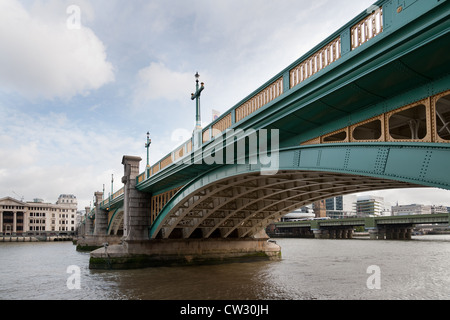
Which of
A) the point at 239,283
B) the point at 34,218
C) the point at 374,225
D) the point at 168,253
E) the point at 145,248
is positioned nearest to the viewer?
the point at 239,283

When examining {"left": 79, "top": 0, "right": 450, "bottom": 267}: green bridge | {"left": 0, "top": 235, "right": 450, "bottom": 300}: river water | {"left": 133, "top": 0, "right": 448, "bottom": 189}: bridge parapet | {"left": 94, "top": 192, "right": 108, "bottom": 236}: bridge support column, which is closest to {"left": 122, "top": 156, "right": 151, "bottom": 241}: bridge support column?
{"left": 0, "top": 235, "right": 450, "bottom": 300}: river water

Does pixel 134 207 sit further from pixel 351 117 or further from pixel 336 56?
pixel 336 56

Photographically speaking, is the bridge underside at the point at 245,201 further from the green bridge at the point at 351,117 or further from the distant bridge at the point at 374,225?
the distant bridge at the point at 374,225

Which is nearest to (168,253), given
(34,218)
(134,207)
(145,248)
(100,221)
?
(145,248)

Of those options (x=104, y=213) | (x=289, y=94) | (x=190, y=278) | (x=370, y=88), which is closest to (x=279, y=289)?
(x=190, y=278)

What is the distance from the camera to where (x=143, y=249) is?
89.0ft

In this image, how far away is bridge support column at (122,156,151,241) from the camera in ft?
90.5

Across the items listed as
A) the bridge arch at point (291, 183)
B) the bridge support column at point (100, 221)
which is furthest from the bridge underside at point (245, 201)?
the bridge support column at point (100, 221)

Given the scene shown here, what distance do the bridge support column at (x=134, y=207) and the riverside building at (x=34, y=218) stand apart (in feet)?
283

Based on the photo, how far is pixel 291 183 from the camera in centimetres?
2020

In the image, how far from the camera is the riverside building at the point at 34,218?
113 metres

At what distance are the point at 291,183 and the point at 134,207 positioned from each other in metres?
13.0

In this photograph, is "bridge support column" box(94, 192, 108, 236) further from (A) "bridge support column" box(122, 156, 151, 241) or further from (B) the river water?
(A) "bridge support column" box(122, 156, 151, 241)

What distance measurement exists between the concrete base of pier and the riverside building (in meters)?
88.0
